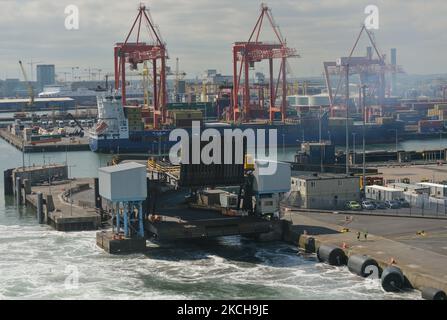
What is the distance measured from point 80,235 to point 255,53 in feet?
113

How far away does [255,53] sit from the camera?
54250mm

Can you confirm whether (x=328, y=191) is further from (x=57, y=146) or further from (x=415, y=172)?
(x=57, y=146)

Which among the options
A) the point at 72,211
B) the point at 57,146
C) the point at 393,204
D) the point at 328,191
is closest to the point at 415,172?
the point at 393,204

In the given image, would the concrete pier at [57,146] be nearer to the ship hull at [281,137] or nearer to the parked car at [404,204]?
the ship hull at [281,137]

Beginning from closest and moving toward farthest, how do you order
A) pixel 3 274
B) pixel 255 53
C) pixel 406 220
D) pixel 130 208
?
pixel 3 274 < pixel 130 208 < pixel 406 220 < pixel 255 53

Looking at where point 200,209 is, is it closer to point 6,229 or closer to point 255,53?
point 6,229

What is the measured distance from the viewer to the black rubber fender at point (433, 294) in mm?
13883

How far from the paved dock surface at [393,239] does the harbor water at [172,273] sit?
0.54 metres

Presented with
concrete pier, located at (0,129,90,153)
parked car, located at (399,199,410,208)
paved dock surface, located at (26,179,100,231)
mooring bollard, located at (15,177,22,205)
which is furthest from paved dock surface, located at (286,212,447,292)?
concrete pier, located at (0,129,90,153)

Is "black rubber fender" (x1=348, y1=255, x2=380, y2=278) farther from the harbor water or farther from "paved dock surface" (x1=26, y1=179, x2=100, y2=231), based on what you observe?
"paved dock surface" (x1=26, y1=179, x2=100, y2=231)

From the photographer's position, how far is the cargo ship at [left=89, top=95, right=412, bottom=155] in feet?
172

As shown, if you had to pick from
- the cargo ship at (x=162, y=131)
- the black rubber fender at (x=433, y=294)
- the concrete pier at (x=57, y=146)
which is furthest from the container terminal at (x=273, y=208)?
the concrete pier at (x=57, y=146)

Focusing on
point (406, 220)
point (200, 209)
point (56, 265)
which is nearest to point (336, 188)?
point (406, 220)
